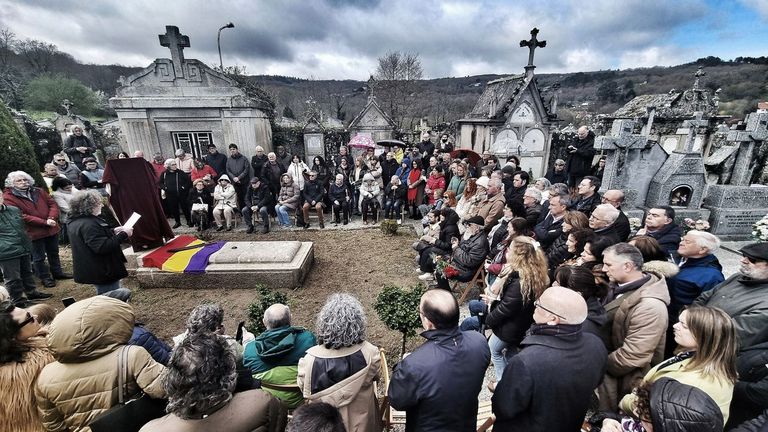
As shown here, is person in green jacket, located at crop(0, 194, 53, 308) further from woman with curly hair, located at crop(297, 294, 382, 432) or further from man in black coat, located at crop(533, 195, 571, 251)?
man in black coat, located at crop(533, 195, 571, 251)

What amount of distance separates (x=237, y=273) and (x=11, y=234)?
313cm

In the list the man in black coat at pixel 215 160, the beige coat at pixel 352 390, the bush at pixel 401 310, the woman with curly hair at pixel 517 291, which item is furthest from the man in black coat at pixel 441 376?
the man in black coat at pixel 215 160

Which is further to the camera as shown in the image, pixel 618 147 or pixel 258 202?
pixel 258 202

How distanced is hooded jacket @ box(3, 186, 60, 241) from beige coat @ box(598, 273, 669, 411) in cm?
794

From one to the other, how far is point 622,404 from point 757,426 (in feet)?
2.14

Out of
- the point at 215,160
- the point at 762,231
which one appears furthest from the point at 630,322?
the point at 215,160

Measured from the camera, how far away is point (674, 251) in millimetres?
3793

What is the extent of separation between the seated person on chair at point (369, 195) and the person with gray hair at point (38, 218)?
20.1 feet

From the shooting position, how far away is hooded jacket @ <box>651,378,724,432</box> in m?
1.51

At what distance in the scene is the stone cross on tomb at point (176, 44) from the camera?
9.08 m

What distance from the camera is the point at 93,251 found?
412 cm

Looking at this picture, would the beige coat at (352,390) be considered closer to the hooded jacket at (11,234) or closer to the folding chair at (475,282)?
the folding chair at (475,282)

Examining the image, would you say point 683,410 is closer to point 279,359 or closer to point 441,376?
point 441,376

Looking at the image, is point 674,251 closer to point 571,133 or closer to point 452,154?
point 452,154
